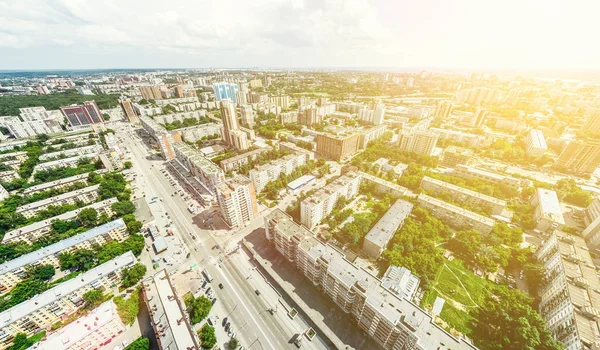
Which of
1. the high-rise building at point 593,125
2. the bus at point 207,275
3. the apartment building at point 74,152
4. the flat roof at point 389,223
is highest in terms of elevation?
the high-rise building at point 593,125

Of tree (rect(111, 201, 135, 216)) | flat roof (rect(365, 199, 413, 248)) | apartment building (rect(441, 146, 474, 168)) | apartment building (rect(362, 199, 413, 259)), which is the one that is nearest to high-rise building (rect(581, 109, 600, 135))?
apartment building (rect(441, 146, 474, 168))

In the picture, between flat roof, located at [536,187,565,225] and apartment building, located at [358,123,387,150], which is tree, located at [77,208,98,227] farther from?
flat roof, located at [536,187,565,225]

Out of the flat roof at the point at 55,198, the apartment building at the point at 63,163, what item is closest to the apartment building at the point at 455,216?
the flat roof at the point at 55,198

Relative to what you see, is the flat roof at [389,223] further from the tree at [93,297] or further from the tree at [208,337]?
the tree at [93,297]

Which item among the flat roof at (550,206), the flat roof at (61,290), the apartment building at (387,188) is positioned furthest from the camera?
the apartment building at (387,188)

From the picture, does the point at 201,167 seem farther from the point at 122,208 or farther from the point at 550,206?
the point at 550,206

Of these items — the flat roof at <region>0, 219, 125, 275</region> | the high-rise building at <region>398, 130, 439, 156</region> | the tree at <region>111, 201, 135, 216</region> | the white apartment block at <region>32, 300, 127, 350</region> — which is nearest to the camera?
the white apartment block at <region>32, 300, 127, 350</region>

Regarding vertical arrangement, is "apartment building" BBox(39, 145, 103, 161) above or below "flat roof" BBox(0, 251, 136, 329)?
below
